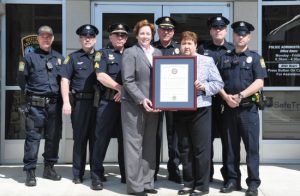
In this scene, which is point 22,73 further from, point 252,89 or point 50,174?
point 252,89

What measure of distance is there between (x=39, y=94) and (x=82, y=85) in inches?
23.6

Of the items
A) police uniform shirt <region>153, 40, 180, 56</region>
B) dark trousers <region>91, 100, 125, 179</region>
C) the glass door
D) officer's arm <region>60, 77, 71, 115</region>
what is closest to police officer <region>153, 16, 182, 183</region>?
Answer: police uniform shirt <region>153, 40, 180, 56</region>

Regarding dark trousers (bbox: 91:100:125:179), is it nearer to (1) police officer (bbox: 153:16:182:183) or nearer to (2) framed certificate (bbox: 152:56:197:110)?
(1) police officer (bbox: 153:16:182:183)

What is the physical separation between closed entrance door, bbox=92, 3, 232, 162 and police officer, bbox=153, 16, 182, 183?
1.35 meters

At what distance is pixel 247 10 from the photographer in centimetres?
782

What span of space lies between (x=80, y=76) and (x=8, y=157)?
2401 mm

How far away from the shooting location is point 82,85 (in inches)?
253

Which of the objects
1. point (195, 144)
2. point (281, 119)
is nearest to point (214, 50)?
point (195, 144)

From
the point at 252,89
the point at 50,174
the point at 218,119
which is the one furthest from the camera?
the point at 50,174

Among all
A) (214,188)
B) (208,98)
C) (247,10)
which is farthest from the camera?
(247,10)

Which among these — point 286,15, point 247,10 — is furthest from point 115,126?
point 286,15

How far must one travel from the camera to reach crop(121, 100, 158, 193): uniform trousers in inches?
231

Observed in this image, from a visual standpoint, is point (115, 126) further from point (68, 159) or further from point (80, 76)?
point (68, 159)

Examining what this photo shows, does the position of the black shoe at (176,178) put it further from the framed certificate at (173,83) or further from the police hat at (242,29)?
the police hat at (242,29)
